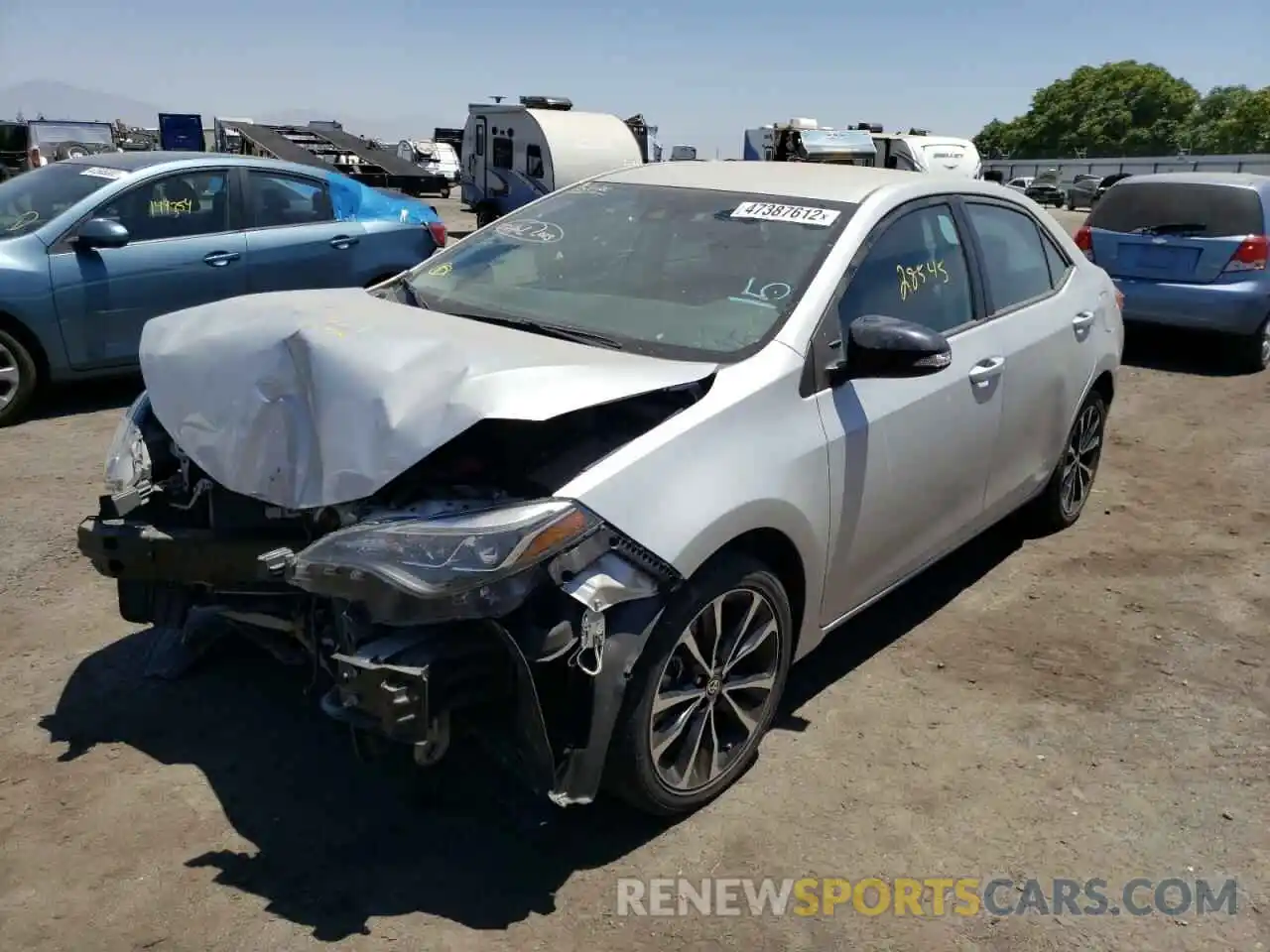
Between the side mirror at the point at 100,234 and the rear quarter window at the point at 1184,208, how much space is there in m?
8.03

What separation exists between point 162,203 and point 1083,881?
6574mm

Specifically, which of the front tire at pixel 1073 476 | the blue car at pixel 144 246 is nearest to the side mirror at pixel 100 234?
the blue car at pixel 144 246

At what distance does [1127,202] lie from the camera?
31.0 feet

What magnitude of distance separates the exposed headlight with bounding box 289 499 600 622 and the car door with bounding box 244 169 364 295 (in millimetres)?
5210

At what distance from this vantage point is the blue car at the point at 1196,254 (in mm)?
8773

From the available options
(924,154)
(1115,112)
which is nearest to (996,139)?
(1115,112)

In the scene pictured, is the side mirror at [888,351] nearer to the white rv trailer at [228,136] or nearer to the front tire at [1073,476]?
the front tire at [1073,476]

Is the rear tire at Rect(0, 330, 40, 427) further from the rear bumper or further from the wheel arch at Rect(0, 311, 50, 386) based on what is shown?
the rear bumper

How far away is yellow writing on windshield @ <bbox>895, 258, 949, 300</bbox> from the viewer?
371 cm

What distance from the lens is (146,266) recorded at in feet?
22.0

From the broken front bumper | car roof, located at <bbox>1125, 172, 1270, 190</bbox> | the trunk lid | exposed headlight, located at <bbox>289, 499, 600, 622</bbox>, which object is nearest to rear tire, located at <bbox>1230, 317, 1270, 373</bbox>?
the trunk lid

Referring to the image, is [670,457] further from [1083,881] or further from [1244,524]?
[1244,524]

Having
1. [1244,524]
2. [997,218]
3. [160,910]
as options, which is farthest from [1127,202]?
[160,910]

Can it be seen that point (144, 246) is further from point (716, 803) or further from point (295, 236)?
point (716, 803)
